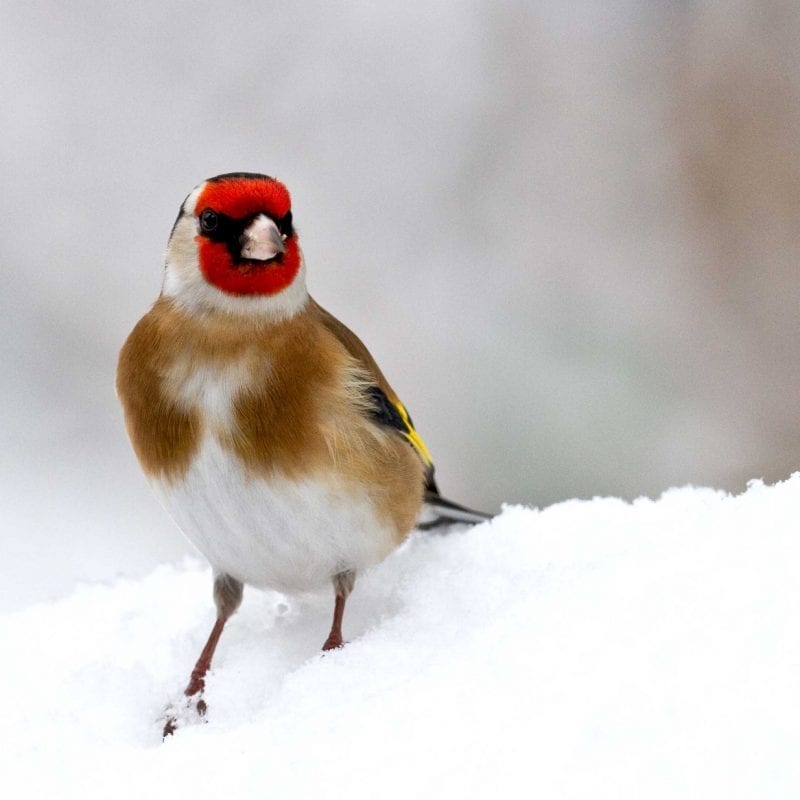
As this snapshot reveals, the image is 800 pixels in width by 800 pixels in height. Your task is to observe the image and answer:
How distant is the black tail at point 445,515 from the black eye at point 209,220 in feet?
2.86

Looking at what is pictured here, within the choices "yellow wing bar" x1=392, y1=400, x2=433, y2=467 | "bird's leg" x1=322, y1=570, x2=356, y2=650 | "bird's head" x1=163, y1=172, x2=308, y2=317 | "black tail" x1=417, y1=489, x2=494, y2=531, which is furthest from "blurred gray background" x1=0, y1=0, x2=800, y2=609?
"bird's head" x1=163, y1=172, x2=308, y2=317

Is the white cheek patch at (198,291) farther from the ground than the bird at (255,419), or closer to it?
farther from the ground

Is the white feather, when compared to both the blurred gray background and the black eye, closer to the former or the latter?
the black eye

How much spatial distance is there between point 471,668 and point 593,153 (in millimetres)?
3913

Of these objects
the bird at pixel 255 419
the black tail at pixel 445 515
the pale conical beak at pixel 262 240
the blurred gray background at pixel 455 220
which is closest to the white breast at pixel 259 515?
the bird at pixel 255 419

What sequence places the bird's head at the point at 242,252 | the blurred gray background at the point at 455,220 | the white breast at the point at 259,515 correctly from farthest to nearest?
the blurred gray background at the point at 455,220 < the bird's head at the point at 242,252 < the white breast at the point at 259,515

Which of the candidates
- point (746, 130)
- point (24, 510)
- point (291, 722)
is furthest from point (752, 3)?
point (291, 722)

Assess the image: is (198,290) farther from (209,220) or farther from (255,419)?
(255,419)

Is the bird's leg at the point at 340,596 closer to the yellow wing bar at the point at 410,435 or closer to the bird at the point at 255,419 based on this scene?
the bird at the point at 255,419

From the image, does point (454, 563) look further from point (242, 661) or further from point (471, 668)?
point (471, 668)

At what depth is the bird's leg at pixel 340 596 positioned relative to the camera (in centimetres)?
247

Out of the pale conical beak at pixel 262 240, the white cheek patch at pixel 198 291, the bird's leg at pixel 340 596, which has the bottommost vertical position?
the bird's leg at pixel 340 596

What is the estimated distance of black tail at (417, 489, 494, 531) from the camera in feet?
9.82

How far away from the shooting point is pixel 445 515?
302 cm
